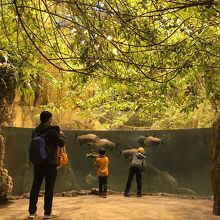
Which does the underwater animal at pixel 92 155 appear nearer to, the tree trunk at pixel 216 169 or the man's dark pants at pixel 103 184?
the man's dark pants at pixel 103 184

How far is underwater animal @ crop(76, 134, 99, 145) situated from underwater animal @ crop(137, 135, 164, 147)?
1493mm

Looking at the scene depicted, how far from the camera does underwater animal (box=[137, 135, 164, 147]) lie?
1240 cm

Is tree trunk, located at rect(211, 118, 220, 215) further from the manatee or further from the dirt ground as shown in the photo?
the manatee

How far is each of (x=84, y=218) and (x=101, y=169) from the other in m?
3.34

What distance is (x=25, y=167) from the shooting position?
1092cm

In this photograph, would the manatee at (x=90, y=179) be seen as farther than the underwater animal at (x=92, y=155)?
Yes

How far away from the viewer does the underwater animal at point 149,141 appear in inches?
488

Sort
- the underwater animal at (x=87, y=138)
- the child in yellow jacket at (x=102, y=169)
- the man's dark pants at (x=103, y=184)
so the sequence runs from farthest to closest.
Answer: the underwater animal at (x=87, y=138) < the man's dark pants at (x=103, y=184) < the child in yellow jacket at (x=102, y=169)

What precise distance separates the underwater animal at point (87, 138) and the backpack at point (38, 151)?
6.31 m

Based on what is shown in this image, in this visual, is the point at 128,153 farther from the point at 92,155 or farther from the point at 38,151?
the point at 38,151

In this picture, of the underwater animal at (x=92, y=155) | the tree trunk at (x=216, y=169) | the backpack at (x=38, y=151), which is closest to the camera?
the backpack at (x=38, y=151)

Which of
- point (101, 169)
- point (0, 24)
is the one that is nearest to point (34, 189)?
point (0, 24)

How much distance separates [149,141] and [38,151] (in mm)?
7122

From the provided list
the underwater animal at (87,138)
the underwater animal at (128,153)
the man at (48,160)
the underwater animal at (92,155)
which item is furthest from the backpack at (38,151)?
the underwater animal at (128,153)
